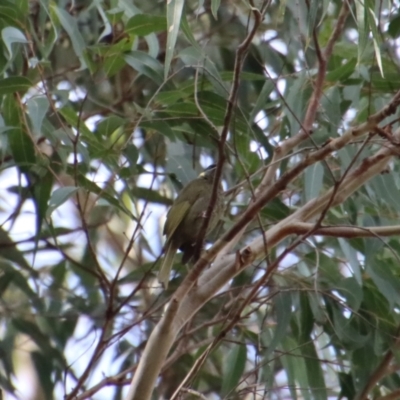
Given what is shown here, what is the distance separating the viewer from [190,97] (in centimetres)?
245

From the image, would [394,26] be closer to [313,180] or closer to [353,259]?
[313,180]

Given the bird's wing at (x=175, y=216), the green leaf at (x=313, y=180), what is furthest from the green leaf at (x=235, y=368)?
the green leaf at (x=313, y=180)

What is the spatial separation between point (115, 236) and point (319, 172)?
6.29 feet

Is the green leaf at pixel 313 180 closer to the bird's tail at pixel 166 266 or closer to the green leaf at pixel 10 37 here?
the bird's tail at pixel 166 266

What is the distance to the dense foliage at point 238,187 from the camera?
6.23 ft

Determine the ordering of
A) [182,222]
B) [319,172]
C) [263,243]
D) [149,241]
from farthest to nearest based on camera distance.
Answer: [149,241], [182,222], [319,172], [263,243]

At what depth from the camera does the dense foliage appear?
190cm

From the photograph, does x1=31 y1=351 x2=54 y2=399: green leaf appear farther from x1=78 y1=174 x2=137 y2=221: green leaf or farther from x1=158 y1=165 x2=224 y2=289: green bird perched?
x1=78 y1=174 x2=137 y2=221: green leaf

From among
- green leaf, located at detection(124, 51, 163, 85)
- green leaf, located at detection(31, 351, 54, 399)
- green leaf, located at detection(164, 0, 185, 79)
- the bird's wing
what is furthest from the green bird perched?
green leaf, located at detection(164, 0, 185, 79)

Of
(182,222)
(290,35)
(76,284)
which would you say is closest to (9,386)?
(76,284)

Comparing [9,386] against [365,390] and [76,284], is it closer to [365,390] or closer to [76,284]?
[76,284]

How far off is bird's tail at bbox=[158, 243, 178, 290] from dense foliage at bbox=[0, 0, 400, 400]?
0.10 ft

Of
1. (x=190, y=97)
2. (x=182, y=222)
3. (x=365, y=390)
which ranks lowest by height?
(x=365, y=390)

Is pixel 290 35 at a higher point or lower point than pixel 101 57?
higher
